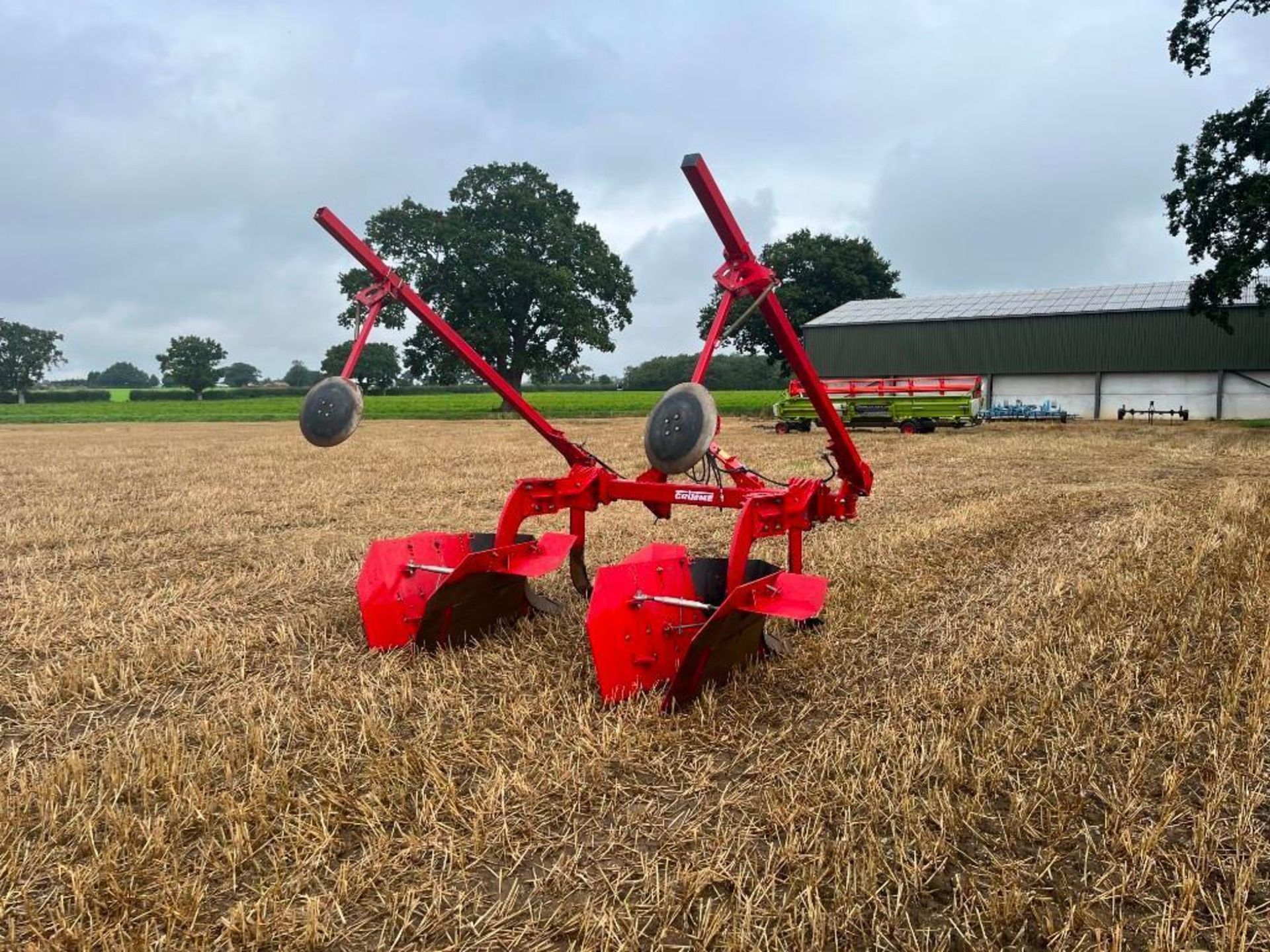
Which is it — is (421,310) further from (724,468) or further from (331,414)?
(724,468)

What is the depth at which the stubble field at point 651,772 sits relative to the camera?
2531mm

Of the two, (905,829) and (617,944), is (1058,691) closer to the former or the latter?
Result: (905,829)

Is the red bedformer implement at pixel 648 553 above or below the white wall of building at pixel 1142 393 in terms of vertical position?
below

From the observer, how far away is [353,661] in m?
4.90

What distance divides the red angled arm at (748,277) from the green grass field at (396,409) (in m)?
31.2

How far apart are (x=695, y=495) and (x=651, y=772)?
2.01 metres

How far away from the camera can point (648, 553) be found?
4.64 m

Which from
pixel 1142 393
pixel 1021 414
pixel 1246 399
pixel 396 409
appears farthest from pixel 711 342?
pixel 396 409

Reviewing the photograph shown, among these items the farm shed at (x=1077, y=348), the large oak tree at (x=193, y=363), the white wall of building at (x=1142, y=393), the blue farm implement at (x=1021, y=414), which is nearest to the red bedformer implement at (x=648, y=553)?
the blue farm implement at (x=1021, y=414)

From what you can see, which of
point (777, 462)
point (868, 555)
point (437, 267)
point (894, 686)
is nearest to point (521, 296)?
point (437, 267)

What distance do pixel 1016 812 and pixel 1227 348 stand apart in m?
39.2

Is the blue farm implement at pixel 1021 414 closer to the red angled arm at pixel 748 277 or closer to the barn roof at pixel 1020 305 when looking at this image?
the barn roof at pixel 1020 305

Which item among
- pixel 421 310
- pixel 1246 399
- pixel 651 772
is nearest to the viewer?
pixel 651 772

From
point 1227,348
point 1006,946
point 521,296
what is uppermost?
point 521,296
